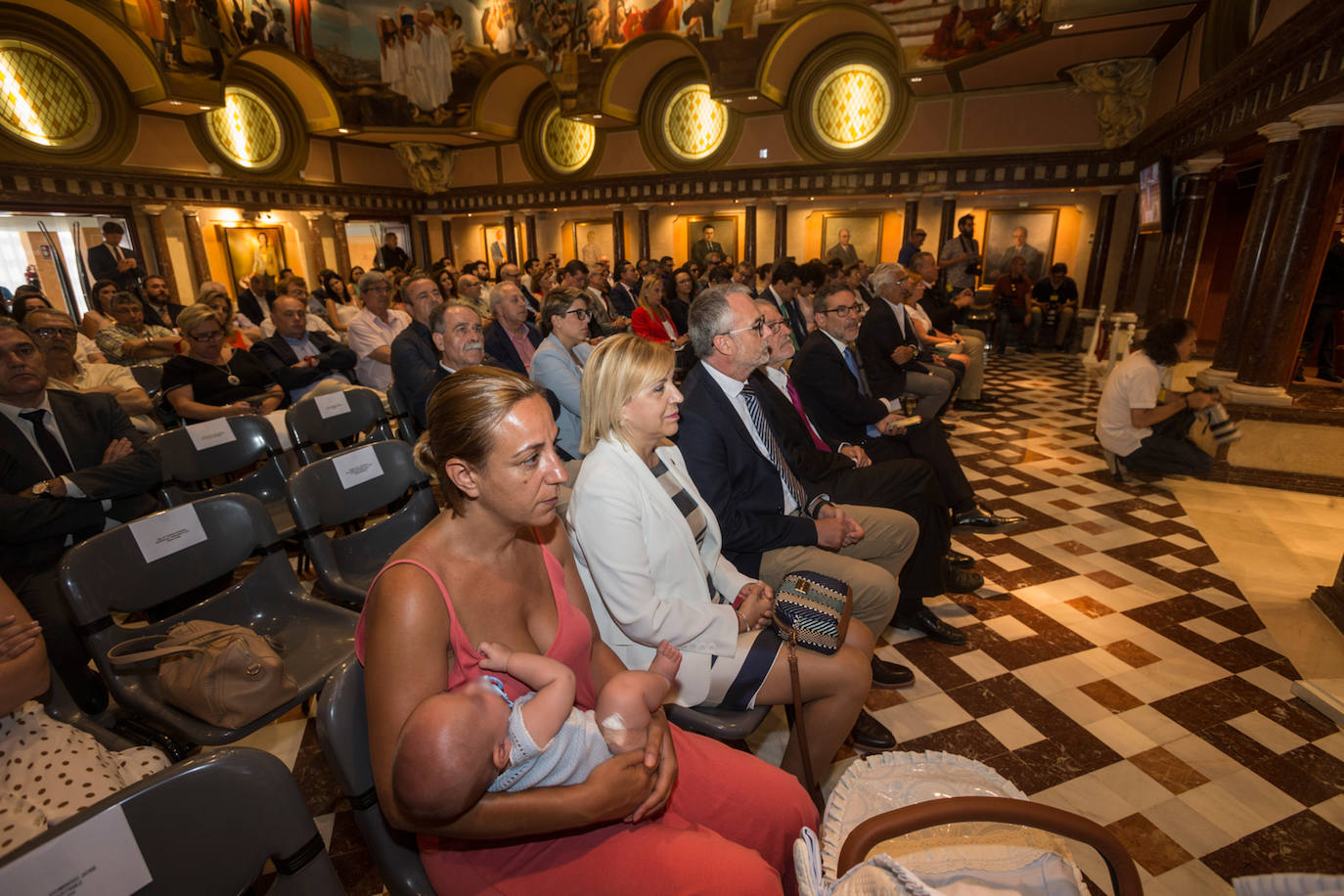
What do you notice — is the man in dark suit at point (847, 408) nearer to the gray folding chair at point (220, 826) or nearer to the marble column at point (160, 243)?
the gray folding chair at point (220, 826)

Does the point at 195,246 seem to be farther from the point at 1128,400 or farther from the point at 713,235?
the point at 1128,400

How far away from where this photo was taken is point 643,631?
1.77 metres

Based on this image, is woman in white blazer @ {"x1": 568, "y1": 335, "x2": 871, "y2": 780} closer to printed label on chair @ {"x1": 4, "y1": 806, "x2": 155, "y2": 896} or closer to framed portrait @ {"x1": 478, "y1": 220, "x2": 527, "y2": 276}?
printed label on chair @ {"x1": 4, "y1": 806, "x2": 155, "y2": 896}

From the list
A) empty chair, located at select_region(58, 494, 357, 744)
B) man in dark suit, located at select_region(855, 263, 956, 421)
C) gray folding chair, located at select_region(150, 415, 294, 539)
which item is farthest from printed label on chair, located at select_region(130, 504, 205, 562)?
man in dark suit, located at select_region(855, 263, 956, 421)

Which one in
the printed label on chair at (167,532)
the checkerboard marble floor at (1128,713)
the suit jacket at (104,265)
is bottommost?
the checkerboard marble floor at (1128,713)

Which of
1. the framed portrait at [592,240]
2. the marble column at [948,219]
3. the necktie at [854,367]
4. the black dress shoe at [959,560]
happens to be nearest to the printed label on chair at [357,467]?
the necktie at [854,367]

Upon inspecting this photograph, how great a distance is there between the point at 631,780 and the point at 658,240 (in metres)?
15.6

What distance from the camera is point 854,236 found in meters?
13.5

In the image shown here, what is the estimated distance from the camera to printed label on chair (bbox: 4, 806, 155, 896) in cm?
81

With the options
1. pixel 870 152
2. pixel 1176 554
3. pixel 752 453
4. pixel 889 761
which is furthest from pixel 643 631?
pixel 870 152

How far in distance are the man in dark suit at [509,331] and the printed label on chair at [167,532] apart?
8.65ft

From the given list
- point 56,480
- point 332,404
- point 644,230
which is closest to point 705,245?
point 644,230

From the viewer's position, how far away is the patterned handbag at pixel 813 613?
6.22 ft

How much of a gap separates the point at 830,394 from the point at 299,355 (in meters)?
4.38
